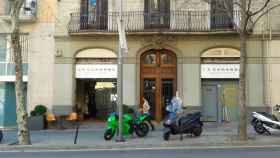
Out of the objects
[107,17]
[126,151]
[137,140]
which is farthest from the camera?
[107,17]

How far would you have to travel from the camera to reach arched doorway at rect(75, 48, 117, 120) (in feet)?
83.2

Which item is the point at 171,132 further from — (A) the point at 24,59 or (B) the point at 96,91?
(A) the point at 24,59

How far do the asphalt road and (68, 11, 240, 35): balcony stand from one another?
10965mm

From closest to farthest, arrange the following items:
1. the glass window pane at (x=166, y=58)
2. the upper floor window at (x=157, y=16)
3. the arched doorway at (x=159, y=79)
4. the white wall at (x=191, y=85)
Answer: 1. the white wall at (x=191, y=85)
2. the upper floor window at (x=157, y=16)
3. the arched doorway at (x=159, y=79)
4. the glass window pane at (x=166, y=58)

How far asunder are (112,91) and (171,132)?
28.2 ft

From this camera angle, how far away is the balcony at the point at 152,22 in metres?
24.6

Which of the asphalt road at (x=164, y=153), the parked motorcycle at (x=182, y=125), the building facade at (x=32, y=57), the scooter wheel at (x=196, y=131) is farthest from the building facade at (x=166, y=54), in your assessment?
the asphalt road at (x=164, y=153)

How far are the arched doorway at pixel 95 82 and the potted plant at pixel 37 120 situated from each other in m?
2.34

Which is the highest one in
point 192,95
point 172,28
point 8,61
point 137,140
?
point 172,28

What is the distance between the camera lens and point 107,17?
25.2 meters

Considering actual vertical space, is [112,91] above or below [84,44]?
below

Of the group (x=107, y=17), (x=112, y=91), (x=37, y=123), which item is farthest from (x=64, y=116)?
(x=107, y=17)

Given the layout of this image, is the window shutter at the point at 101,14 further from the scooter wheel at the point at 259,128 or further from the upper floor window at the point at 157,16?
the scooter wheel at the point at 259,128

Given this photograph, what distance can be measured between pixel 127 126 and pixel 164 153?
4.87m
